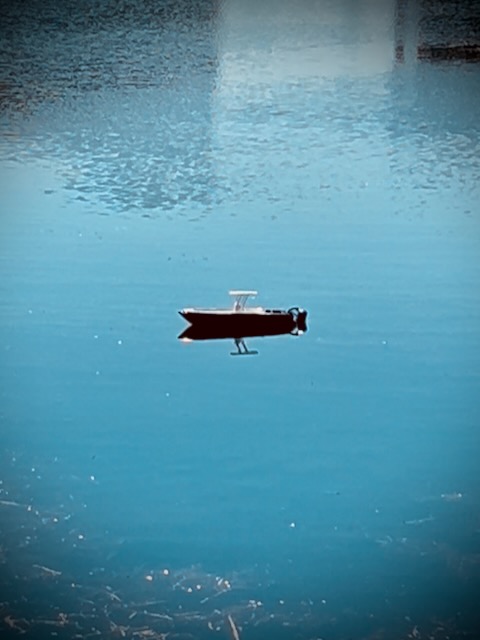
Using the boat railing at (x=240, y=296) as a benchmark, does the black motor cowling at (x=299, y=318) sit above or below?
below

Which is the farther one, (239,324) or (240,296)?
(240,296)

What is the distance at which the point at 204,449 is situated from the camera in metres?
1.88

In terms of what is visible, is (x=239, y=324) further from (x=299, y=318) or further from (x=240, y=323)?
(x=299, y=318)

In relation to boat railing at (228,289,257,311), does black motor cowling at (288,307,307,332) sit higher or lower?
lower

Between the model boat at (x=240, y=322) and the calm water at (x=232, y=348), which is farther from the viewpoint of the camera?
the model boat at (x=240, y=322)

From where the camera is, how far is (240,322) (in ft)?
7.33

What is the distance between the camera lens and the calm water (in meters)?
1.58

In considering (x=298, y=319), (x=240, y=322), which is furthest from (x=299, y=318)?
(x=240, y=322)

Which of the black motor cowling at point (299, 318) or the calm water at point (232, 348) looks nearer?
the calm water at point (232, 348)

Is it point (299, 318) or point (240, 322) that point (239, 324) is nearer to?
point (240, 322)

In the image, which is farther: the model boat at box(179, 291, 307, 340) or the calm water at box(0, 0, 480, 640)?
the model boat at box(179, 291, 307, 340)

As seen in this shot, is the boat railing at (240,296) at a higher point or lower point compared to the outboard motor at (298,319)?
higher

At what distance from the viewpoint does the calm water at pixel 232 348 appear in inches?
62.2

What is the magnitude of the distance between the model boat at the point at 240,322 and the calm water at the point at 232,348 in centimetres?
4
